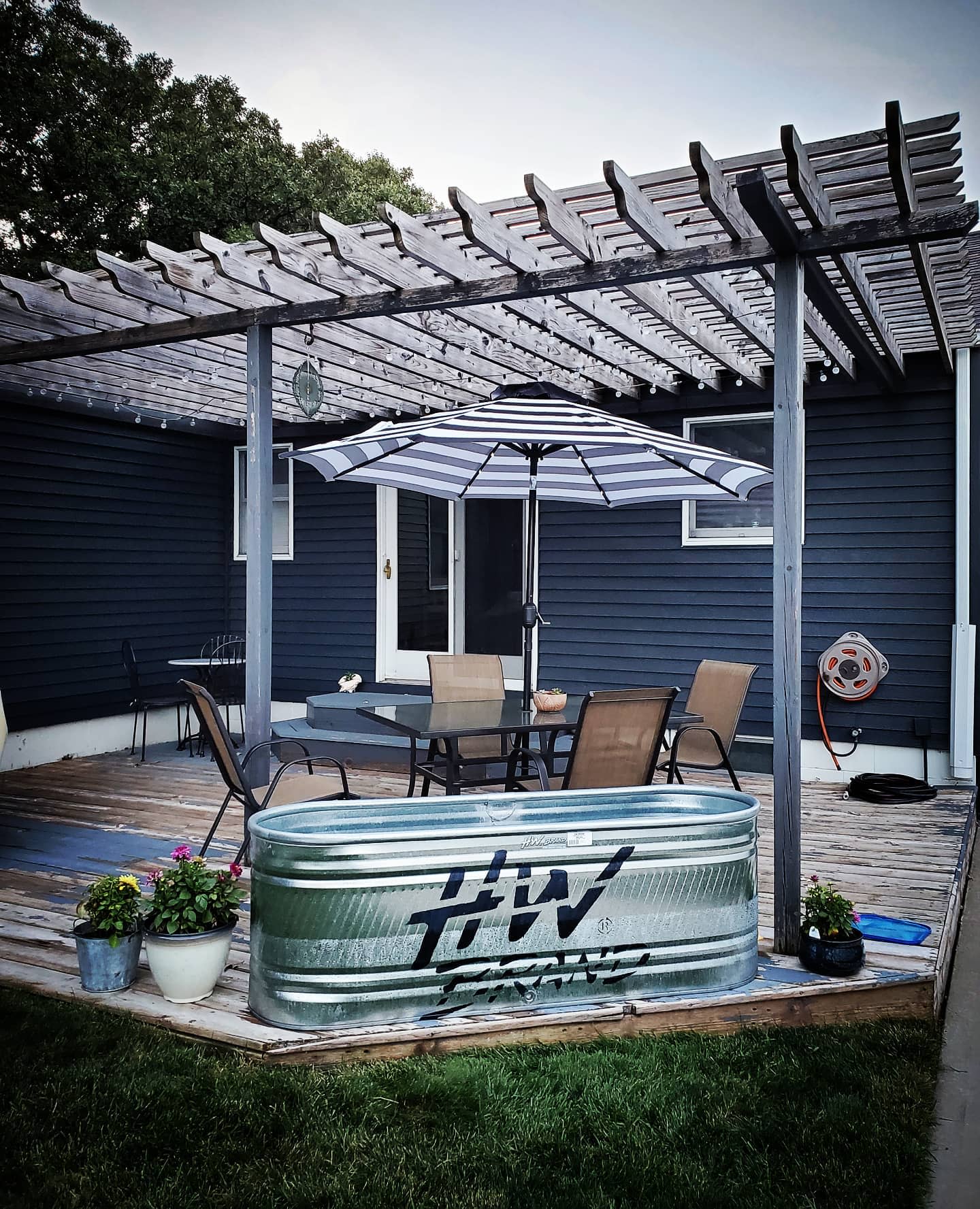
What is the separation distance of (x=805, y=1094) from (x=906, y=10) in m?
16.9

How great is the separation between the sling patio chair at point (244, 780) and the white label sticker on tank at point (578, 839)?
1.12 meters

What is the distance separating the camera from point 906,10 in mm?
14547

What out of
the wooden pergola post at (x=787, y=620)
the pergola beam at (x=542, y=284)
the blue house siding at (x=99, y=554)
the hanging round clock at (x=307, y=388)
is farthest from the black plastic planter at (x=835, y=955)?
the blue house siding at (x=99, y=554)

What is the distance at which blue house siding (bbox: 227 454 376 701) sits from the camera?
8.57 m

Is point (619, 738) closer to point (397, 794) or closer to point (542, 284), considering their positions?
point (542, 284)

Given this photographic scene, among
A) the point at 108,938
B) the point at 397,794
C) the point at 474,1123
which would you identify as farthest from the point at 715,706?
the point at 108,938

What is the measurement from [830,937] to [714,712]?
7.34 feet

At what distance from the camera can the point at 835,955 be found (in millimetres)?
3082

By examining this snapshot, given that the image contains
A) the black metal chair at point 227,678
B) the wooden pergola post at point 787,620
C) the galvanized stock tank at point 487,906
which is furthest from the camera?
the black metal chair at point 227,678

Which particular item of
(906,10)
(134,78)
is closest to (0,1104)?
(906,10)

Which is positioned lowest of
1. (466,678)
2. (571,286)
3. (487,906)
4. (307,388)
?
(487,906)

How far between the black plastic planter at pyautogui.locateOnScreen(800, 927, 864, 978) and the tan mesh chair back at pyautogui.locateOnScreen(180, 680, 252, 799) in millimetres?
2156

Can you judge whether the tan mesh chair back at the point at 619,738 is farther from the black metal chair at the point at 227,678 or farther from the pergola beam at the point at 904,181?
the black metal chair at the point at 227,678

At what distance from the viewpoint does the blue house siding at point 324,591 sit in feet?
28.1
